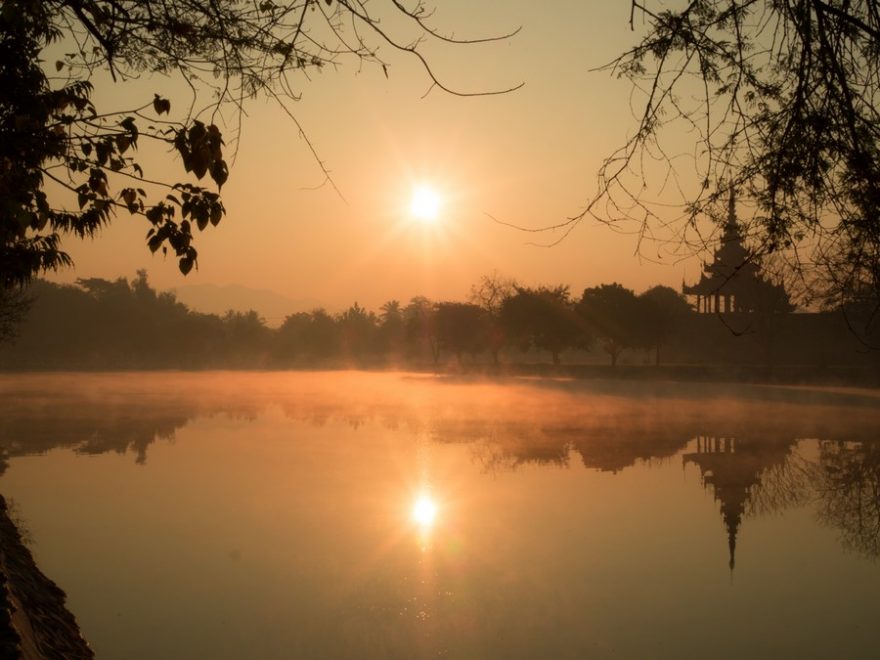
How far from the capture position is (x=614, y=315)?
50531mm

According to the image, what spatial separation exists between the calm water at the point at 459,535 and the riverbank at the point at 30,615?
0.45 m

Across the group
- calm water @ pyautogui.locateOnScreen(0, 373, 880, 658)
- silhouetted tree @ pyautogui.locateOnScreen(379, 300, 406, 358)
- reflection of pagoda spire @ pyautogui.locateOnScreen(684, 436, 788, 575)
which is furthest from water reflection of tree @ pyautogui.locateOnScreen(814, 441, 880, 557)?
silhouetted tree @ pyautogui.locateOnScreen(379, 300, 406, 358)

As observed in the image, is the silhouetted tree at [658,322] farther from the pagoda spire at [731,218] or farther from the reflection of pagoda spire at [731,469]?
the pagoda spire at [731,218]

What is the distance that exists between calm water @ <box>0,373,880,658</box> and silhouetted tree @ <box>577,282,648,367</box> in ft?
Result: 90.8

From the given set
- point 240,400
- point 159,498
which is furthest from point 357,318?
point 159,498

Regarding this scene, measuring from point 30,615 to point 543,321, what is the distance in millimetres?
50613

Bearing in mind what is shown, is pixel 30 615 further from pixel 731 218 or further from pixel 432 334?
pixel 432 334

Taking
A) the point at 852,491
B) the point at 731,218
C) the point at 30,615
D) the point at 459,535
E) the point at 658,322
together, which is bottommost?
the point at 459,535

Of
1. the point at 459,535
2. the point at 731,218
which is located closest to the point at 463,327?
the point at 459,535

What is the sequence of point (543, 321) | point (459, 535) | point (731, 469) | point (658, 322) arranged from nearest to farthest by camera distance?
point (459, 535) < point (731, 469) < point (658, 322) < point (543, 321)

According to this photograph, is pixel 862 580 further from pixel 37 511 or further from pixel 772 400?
pixel 772 400

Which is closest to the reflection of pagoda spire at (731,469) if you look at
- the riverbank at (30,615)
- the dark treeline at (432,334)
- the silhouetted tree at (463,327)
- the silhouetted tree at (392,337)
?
A: the riverbank at (30,615)

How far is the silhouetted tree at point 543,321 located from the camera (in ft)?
178

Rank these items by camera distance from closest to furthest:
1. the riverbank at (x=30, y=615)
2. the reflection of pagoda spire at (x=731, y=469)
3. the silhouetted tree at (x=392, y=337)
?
1. the riverbank at (x=30, y=615)
2. the reflection of pagoda spire at (x=731, y=469)
3. the silhouetted tree at (x=392, y=337)
